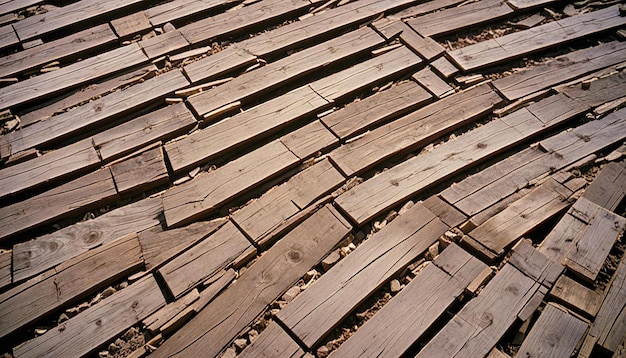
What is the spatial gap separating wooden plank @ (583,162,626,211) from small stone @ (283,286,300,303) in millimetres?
1998

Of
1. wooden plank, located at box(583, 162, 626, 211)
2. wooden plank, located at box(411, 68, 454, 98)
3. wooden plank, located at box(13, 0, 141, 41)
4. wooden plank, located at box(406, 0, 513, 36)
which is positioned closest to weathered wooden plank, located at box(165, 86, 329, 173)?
wooden plank, located at box(411, 68, 454, 98)

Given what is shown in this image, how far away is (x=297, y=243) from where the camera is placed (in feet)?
10.3

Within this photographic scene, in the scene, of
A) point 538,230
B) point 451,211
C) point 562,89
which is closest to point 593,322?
point 538,230

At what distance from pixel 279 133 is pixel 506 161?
5.25ft

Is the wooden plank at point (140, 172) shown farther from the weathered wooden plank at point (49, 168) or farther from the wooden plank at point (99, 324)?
the wooden plank at point (99, 324)

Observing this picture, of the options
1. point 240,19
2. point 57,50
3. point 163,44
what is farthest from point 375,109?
point 57,50

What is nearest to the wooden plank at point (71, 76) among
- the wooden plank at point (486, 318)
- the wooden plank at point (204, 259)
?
the wooden plank at point (204, 259)

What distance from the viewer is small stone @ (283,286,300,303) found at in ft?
9.59

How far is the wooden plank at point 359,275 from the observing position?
2.81 metres

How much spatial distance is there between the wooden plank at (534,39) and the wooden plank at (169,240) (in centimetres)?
240

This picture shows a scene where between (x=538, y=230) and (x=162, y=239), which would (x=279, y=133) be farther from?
(x=538, y=230)

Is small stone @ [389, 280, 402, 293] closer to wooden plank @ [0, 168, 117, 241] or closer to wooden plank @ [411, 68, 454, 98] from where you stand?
wooden plank @ [411, 68, 454, 98]

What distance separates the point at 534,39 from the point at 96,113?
359 centimetres

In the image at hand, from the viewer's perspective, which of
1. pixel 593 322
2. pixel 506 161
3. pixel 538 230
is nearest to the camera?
pixel 593 322
